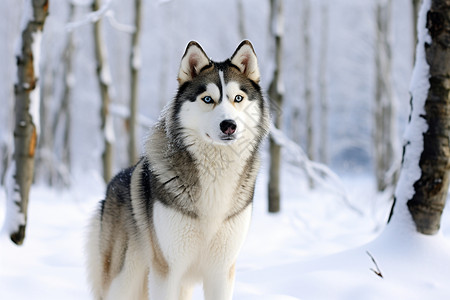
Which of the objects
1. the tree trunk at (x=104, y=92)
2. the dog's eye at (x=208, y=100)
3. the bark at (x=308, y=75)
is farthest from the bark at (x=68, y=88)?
the dog's eye at (x=208, y=100)

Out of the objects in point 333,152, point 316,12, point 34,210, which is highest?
point 316,12

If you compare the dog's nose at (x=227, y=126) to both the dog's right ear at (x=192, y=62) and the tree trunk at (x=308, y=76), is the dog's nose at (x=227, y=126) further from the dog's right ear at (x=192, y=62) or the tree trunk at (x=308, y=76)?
the tree trunk at (x=308, y=76)

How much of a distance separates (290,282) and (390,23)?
12.0m

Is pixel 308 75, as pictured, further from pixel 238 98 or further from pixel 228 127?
pixel 228 127

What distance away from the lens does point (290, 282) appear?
3254 mm

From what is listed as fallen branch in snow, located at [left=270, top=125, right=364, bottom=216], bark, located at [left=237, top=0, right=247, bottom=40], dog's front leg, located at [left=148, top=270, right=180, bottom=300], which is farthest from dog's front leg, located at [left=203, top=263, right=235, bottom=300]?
bark, located at [left=237, top=0, right=247, bottom=40]

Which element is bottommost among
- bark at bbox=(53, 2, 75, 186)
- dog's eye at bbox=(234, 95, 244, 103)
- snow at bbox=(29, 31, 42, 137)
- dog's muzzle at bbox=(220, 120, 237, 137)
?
bark at bbox=(53, 2, 75, 186)

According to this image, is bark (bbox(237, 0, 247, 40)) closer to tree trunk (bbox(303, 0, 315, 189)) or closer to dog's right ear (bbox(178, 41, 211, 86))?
tree trunk (bbox(303, 0, 315, 189))

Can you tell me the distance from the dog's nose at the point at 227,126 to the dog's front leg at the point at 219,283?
2.62 feet

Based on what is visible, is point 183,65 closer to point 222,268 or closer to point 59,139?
point 222,268

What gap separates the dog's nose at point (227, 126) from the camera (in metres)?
2.25

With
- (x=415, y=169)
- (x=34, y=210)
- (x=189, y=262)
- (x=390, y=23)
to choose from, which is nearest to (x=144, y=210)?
(x=189, y=262)

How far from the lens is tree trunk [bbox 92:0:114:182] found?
8.21 m

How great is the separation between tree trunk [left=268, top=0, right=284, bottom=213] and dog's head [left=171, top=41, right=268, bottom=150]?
4.69 m
